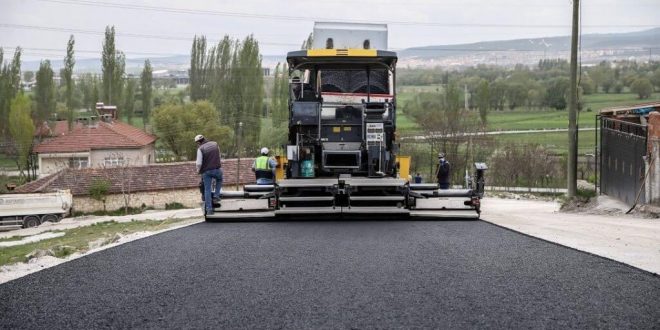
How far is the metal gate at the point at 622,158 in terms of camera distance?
2022cm

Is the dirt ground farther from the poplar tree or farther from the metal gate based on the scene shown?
the poplar tree

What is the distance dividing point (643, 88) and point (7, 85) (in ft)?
184

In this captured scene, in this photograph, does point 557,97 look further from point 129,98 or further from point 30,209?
point 30,209

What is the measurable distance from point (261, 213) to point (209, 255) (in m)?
5.90

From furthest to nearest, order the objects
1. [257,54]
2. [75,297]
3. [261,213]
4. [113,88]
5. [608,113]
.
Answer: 1. [113,88]
2. [257,54]
3. [608,113]
4. [261,213]
5. [75,297]

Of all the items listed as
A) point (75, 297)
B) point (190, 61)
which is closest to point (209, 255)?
point (75, 297)

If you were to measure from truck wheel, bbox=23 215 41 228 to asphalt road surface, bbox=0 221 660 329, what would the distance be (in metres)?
32.1

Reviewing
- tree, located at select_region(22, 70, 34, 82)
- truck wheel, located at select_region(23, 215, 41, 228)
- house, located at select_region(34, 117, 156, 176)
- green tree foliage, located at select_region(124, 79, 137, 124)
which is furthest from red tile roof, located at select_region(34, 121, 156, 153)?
tree, located at select_region(22, 70, 34, 82)

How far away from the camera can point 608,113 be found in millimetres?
25422

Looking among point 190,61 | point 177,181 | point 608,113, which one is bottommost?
point 177,181

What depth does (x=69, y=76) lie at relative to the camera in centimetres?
7006

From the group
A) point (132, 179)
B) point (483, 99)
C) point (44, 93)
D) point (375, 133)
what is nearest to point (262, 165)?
point (375, 133)

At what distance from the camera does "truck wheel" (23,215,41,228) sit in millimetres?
41812

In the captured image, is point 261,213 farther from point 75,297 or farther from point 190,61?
point 190,61
